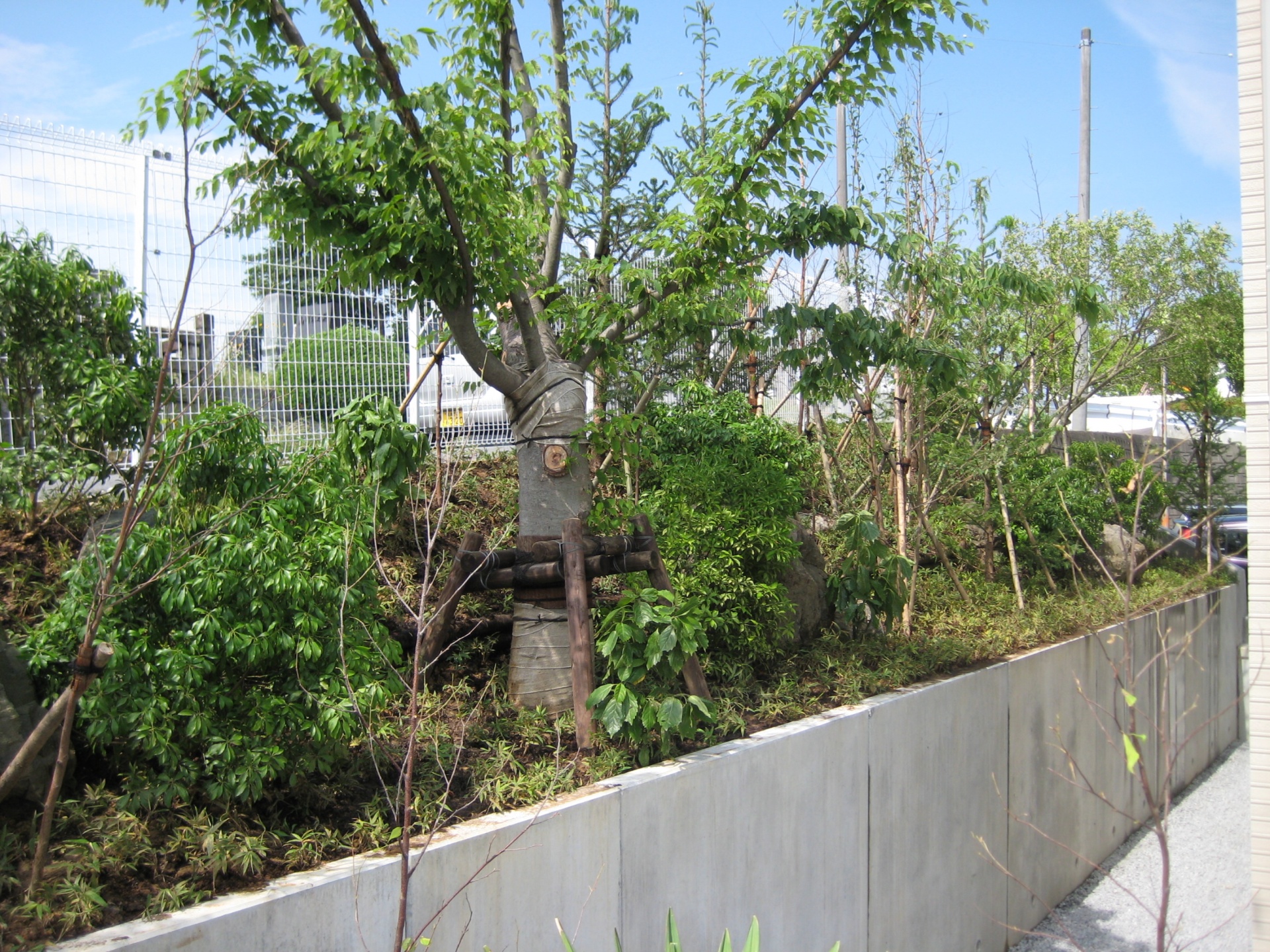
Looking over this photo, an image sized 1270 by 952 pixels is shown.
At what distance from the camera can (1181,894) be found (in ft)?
22.4

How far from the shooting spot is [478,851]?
320 cm

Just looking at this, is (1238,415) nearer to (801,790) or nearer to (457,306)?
(801,790)

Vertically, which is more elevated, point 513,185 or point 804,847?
point 513,185

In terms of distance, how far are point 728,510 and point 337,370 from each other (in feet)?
9.03

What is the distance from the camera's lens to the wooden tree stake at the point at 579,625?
4191 millimetres

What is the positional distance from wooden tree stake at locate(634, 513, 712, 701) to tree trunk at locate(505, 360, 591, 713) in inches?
11.9

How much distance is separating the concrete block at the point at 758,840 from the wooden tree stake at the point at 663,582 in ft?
0.96

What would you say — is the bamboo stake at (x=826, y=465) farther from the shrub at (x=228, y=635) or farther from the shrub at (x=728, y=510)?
the shrub at (x=228, y=635)

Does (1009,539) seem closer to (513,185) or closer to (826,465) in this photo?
(826,465)

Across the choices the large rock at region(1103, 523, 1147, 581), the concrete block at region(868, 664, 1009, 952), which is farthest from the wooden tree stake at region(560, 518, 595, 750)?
the large rock at region(1103, 523, 1147, 581)

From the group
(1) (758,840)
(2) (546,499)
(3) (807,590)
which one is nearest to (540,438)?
Answer: (2) (546,499)

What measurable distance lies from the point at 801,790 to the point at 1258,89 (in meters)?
3.46

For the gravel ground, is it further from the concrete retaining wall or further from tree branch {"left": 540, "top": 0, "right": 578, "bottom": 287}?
tree branch {"left": 540, "top": 0, "right": 578, "bottom": 287}

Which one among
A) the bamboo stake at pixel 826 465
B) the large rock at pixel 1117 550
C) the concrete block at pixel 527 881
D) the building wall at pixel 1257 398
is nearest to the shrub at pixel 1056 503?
the large rock at pixel 1117 550
